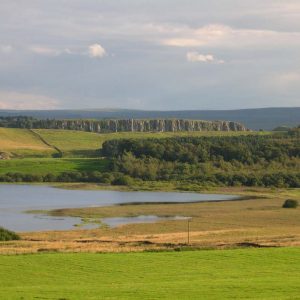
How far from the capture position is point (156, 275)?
1141 inches

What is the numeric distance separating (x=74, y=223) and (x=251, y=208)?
1969 cm

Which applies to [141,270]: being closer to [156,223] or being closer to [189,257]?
[189,257]

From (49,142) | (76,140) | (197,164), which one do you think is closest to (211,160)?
(197,164)

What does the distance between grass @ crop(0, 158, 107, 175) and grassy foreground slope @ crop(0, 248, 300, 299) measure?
288 feet

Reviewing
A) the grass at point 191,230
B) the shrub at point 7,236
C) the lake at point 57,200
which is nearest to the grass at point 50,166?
the lake at point 57,200

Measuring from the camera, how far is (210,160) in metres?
130

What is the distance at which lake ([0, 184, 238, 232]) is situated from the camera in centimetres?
6131

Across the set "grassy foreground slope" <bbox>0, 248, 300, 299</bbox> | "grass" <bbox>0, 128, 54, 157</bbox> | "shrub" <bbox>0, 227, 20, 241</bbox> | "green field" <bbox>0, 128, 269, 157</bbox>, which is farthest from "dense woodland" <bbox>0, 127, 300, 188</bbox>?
"grassy foreground slope" <bbox>0, 248, 300, 299</bbox>

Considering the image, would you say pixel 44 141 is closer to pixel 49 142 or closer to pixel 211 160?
pixel 49 142

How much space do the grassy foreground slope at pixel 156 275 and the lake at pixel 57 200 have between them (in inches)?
965

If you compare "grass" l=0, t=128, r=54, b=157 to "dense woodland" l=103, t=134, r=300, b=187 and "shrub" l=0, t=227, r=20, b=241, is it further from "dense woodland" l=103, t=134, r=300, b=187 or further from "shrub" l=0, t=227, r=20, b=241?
"shrub" l=0, t=227, r=20, b=241

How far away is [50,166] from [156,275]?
321 feet

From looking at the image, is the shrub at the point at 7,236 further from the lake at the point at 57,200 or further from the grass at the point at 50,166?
the grass at the point at 50,166

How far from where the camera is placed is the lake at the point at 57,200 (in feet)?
201
